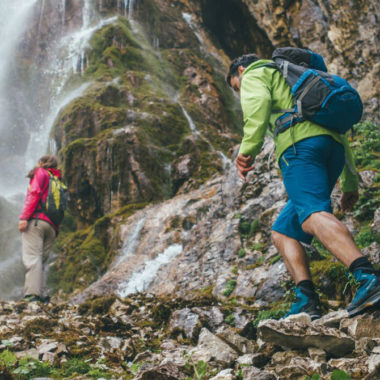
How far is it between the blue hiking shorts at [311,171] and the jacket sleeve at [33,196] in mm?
5371

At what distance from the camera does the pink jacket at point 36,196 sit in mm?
7414

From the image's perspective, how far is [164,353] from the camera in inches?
134

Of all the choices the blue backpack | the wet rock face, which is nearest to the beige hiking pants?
the blue backpack

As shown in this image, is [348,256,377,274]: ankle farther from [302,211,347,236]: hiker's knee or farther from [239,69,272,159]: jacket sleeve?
[239,69,272,159]: jacket sleeve

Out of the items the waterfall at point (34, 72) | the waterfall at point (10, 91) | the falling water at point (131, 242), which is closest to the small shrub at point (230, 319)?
the falling water at point (131, 242)

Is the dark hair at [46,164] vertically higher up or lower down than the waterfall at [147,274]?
higher up

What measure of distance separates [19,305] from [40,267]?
1.13 m

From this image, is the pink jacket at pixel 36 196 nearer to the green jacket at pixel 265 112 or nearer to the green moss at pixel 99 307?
the green moss at pixel 99 307

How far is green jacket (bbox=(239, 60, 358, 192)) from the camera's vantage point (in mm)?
3158

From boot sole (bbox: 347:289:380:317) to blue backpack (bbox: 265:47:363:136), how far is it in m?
1.33

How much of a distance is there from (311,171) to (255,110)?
63 centimetres

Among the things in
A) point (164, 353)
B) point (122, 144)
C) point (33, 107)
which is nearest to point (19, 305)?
point (164, 353)

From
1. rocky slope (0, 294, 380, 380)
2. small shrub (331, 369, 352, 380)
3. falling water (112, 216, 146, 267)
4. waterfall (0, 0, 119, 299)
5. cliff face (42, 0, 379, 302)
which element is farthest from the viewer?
waterfall (0, 0, 119, 299)

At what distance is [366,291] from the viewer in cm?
256
